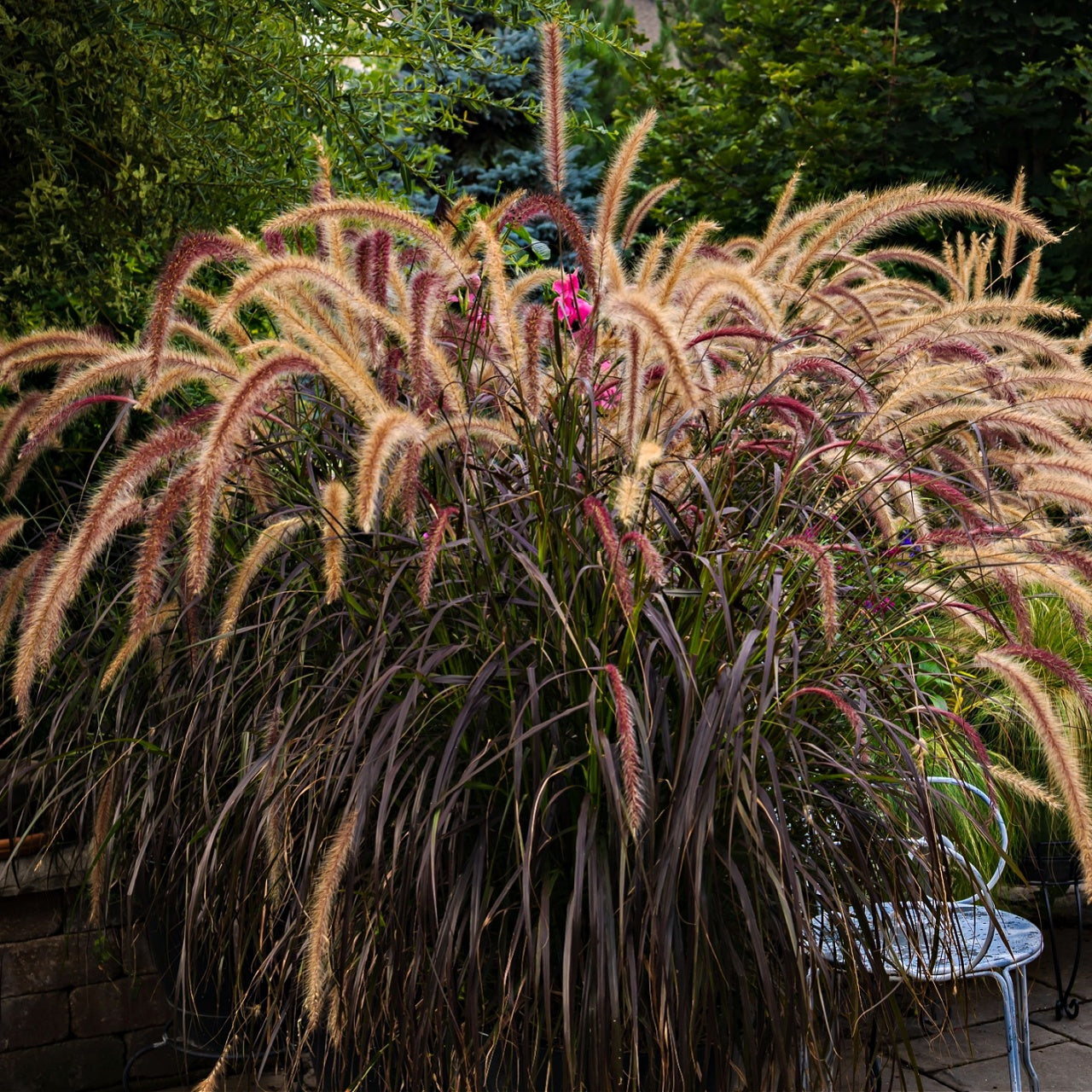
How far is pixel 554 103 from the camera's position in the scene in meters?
2.25

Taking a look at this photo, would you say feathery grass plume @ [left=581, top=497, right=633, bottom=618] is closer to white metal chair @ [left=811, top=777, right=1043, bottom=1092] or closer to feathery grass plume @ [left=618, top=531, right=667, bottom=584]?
feathery grass plume @ [left=618, top=531, right=667, bottom=584]

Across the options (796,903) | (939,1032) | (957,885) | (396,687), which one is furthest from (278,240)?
(957,885)

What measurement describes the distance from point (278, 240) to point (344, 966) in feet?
5.17

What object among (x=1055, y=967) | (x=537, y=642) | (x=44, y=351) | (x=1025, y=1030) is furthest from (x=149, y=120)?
(x=1055, y=967)

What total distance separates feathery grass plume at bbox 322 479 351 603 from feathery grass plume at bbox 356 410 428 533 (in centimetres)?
8

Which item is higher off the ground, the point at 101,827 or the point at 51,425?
the point at 51,425

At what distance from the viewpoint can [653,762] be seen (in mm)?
1848

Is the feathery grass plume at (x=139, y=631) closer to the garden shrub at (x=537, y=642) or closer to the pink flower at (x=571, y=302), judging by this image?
the garden shrub at (x=537, y=642)

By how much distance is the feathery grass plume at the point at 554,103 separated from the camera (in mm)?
2236

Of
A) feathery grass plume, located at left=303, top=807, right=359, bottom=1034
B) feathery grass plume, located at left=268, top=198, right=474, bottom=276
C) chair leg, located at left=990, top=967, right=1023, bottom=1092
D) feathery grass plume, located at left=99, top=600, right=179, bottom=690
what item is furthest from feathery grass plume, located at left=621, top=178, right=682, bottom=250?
chair leg, located at left=990, top=967, right=1023, bottom=1092

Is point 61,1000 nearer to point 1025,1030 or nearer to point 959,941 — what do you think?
point 959,941

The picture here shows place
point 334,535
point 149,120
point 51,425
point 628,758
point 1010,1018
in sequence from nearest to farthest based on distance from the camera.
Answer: point 628,758, point 334,535, point 51,425, point 1010,1018, point 149,120

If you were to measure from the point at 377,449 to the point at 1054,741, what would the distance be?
3.97 feet

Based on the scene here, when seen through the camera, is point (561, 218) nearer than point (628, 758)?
No
